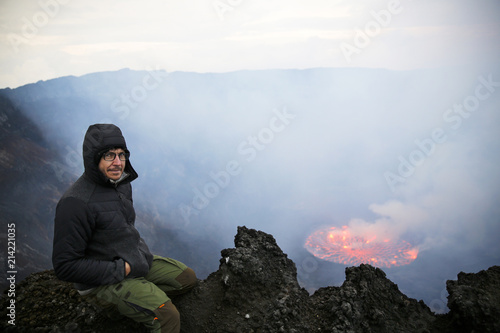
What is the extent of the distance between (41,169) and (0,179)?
36.5ft

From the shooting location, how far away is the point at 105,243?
12.0 ft

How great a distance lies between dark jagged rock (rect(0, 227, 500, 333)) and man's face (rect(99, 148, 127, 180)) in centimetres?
220

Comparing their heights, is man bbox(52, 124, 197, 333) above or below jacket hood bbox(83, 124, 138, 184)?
below

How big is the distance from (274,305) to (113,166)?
3.40 m

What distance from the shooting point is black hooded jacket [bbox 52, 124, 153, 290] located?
10.7 feet

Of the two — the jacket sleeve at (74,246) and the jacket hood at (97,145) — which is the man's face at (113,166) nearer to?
the jacket hood at (97,145)

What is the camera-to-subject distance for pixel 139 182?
354 feet

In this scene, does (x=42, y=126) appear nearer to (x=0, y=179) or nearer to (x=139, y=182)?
(x=0, y=179)

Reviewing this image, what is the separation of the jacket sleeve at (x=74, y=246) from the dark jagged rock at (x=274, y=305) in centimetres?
122

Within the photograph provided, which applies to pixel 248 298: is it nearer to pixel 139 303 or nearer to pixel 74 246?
pixel 139 303

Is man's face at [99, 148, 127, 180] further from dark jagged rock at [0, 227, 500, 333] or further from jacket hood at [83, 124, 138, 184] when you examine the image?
dark jagged rock at [0, 227, 500, 333]

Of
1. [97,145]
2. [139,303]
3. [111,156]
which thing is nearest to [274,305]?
[139,303]

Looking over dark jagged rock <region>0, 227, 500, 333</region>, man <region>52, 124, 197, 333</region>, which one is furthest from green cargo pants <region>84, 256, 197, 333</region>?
dark jagged rock <region>0, 227, 500, 333</region>

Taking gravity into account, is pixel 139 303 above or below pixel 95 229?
below
